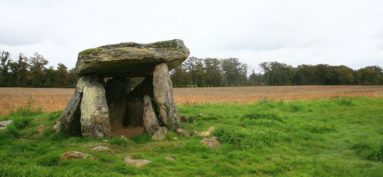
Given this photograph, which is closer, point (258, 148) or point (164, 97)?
point (258, 148)

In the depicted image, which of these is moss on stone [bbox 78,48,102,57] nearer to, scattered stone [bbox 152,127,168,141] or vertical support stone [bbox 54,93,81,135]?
vertical support stone [bbox 54,93,81,135]

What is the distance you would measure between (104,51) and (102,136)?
2.97 metres

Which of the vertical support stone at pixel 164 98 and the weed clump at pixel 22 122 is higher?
the vertical support stone at pixel 164 98

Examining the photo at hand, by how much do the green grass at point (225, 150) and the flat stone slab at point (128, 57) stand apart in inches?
103

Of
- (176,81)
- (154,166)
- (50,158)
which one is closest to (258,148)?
(154,166)

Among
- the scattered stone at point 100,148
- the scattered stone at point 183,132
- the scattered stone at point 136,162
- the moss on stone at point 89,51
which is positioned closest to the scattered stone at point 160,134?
the scattered stone at point 183,132

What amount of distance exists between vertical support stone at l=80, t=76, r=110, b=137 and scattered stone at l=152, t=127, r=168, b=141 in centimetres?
169

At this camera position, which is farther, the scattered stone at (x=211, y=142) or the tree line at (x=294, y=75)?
the tree line at (x=294, y=75)

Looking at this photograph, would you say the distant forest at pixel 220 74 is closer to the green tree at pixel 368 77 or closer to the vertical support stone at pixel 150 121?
the green tree at pixel 368 77

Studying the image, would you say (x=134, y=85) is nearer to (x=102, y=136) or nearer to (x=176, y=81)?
(x=102, y=136)

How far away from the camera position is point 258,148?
13.0 metres

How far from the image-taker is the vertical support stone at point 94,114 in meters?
14.1

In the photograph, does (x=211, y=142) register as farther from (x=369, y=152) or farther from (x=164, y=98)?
(x=369, y=152)

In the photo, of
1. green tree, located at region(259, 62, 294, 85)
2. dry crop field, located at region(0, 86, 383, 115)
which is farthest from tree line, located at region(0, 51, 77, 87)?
green tree, located at region(259, 62, 294, 85)
